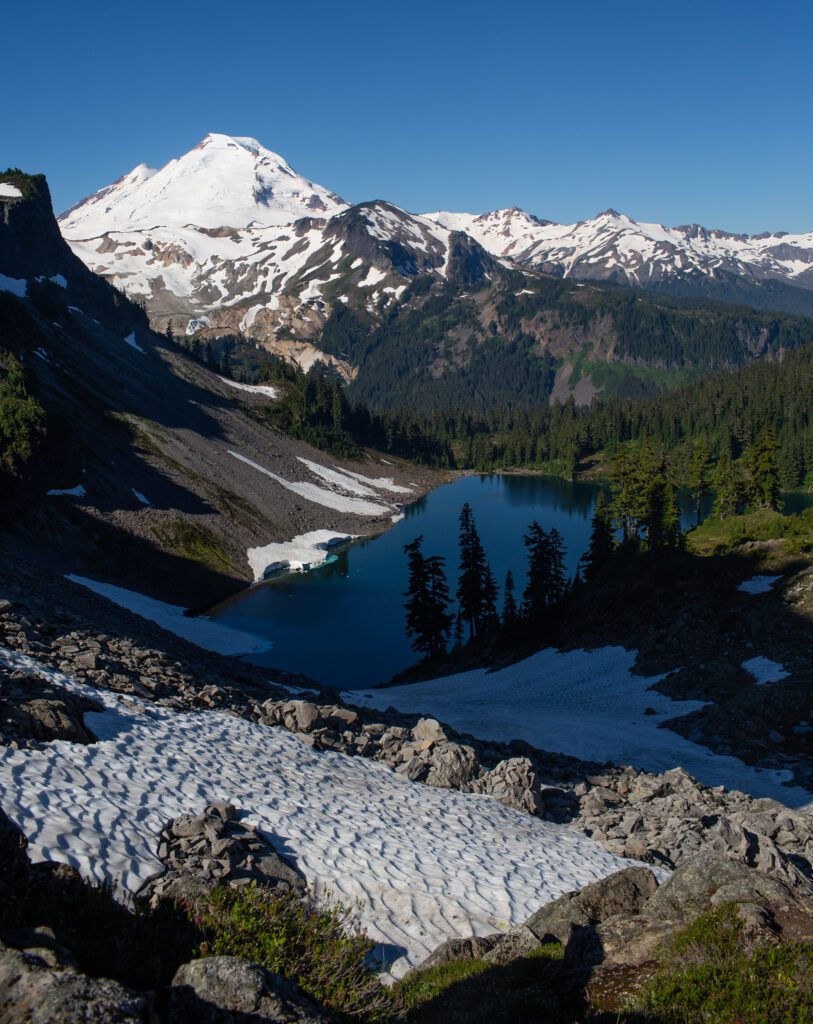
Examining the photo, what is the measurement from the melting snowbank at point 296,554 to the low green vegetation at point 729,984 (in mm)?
67262

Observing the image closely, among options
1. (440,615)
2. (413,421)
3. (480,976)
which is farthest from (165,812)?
(413,421)

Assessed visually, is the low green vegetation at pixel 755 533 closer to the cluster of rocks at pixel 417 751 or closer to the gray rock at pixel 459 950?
the cluster of rocks at pixel 417 751

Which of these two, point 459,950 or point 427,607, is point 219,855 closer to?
point 459,950

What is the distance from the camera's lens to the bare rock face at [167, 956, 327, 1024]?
6531 mm

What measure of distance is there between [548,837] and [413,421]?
17122cm

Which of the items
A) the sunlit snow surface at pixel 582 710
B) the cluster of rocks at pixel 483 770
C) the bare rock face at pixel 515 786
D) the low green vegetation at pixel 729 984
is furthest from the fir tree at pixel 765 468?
the low green vegetation at pixel 729 984

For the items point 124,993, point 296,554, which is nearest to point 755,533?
point 124,993

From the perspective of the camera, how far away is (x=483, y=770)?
21219 millimetres

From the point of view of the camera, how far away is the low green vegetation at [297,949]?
27.2 ft

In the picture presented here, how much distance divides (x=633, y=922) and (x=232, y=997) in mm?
6225

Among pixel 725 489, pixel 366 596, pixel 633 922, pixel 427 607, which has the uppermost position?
pixel 725 489

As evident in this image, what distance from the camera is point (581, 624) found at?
150 feet

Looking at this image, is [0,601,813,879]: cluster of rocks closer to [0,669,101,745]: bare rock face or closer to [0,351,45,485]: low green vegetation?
[0,669,101,745]: bare rock face

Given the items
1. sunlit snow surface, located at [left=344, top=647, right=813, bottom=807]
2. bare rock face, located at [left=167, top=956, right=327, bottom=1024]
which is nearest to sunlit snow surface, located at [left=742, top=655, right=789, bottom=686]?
sunlit snow surface, located at [left=344, top=647, right=813, bottom=807]
